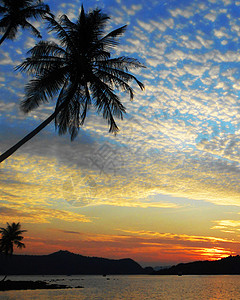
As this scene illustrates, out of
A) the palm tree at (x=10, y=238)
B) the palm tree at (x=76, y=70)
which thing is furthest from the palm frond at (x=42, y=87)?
the palm tree at (x=10, y=238)

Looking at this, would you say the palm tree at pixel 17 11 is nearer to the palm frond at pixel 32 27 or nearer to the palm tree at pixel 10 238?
the palm frond at pixel 32 27

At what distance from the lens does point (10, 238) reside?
5797 centimetres

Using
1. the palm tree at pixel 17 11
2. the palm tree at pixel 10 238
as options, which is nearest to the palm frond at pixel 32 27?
the palm tree at pixel 17 11

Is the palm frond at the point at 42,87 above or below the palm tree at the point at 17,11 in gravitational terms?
below

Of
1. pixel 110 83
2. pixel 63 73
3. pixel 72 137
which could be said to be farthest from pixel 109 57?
pixel 72 137

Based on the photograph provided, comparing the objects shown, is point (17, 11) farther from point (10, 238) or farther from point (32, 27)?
point (10, 238)

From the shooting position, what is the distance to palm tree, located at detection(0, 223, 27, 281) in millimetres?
57906

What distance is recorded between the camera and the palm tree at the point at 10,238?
5791 centimetres

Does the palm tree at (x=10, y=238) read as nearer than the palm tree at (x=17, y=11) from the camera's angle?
No

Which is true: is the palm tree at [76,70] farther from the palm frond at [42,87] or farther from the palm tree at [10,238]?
the palm tree at [10,238]

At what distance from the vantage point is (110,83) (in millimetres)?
17266

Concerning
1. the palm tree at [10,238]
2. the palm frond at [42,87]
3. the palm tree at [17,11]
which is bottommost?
the palm tree at [10,238]

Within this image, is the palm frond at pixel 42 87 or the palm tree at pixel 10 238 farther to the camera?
the palm tree at pixel 10 238

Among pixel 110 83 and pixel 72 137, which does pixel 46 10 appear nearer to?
pixel 110 83
